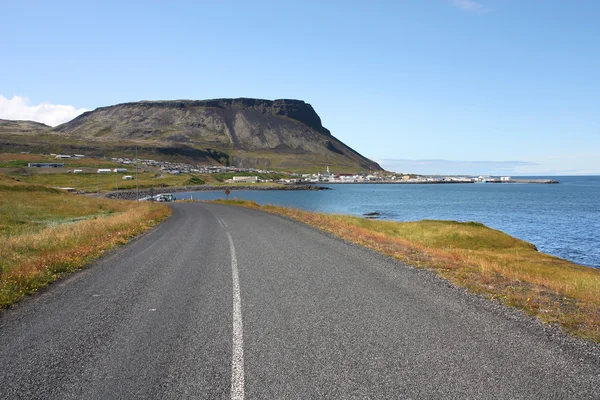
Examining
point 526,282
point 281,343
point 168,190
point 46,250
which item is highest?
point 281,343

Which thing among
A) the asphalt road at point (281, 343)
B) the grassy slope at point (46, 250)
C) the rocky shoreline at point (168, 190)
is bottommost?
the rocky shoreline at point (168, 190)

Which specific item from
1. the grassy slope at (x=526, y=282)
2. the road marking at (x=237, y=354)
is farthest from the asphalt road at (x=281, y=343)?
the grassy slope at (x=526, y=282)

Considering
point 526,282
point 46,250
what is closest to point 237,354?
point 526,282

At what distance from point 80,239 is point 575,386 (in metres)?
18.4

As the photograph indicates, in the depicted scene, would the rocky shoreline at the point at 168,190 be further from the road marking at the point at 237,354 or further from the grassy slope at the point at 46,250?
the road marking at the point at 237,354

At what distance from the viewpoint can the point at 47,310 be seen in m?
8.23

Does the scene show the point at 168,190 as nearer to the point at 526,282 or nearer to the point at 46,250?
the point at 46,250

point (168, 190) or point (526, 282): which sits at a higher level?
point (526, 282)

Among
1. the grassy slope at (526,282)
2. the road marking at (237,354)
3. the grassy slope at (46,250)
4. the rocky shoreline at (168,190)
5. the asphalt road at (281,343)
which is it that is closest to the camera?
the road marking at (237,354)

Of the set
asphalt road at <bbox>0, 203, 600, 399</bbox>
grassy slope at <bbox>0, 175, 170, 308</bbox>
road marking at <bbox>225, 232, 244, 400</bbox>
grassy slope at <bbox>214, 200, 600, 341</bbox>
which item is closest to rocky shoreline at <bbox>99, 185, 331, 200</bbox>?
grassy slope at <bbox>0, 175, 170, 308</bbox>

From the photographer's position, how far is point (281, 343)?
623 centimetres

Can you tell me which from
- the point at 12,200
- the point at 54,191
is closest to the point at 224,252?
the point at 12,200

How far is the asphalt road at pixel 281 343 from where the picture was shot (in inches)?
193

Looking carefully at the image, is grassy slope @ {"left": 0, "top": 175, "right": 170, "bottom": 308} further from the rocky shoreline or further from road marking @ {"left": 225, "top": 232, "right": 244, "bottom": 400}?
the rocky shoreline
